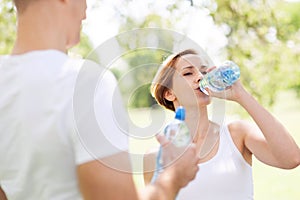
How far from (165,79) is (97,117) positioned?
1114 millimetres

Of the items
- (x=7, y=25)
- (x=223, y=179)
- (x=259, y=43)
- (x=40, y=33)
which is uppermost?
(x=40, y=33)

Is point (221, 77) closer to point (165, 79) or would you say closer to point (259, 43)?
point (165, 79)

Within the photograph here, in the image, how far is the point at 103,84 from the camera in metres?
1.09

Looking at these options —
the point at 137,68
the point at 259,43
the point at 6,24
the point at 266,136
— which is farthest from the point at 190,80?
the point at 259,43

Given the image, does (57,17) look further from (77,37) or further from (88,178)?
(88,178)

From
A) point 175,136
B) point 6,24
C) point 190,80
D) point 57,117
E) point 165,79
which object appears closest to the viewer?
point 57,117

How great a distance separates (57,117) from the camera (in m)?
1.07

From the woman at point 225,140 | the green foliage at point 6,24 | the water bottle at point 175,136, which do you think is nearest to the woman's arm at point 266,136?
the woman at point 225,140

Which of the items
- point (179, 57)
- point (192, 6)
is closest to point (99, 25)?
point (192, 6)

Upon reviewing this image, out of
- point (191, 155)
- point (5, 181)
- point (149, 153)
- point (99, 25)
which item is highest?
point (191, 155)

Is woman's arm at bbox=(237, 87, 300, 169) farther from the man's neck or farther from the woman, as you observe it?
the man's neck

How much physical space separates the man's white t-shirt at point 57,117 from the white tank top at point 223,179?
880 millimetres

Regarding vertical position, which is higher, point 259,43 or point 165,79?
point 165,79

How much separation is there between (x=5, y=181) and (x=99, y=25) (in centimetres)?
478
